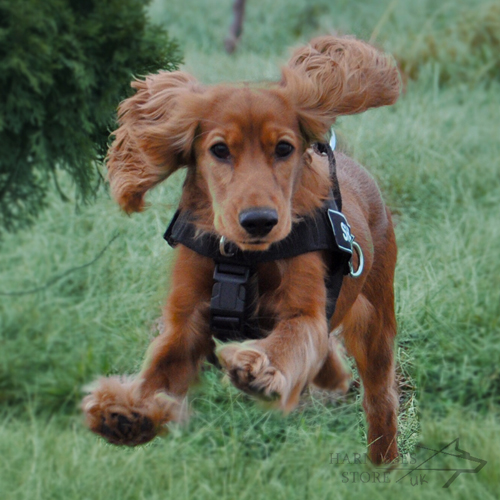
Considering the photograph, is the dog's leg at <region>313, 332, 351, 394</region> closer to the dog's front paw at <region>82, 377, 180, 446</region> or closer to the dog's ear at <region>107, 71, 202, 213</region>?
the dog's front paw at <region>82, 377, 180, 446</region>

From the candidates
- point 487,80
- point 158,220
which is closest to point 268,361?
point 158,220

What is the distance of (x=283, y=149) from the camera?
2748 mm

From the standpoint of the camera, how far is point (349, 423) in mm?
4320

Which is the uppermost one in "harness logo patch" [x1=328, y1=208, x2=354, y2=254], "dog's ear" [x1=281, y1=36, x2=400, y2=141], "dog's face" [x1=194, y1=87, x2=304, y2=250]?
"dog's ear" [x1=281, y1=36, x2=400, y2=141]

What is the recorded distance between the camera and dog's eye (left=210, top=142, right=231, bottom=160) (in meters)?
2.74

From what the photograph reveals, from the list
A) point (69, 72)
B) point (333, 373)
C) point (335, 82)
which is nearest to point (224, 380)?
point (333, 373)

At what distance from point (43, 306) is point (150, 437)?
4.53m

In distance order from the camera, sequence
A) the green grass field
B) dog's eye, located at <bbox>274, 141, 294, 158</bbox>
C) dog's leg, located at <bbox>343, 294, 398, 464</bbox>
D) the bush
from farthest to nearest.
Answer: the green grass field
the bush
dog's leg, located at <bbox>343, 294, 398, 464</bbox>
dog's eye, located at <bbox>274, 141, 294, 158</bbox>

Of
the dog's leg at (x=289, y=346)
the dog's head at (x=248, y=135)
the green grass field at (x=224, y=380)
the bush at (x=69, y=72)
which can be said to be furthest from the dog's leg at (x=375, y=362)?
the bush at (x=69, y=72)

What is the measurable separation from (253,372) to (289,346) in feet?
0.79

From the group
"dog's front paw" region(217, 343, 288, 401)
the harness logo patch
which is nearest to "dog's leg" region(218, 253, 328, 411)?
"dog's front paw" region(217, 343, 288, 401)

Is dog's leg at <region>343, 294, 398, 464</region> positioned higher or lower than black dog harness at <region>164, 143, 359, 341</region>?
lower

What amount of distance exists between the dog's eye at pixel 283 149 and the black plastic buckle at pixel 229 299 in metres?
0.37

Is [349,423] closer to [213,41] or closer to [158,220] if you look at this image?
[158,220]
